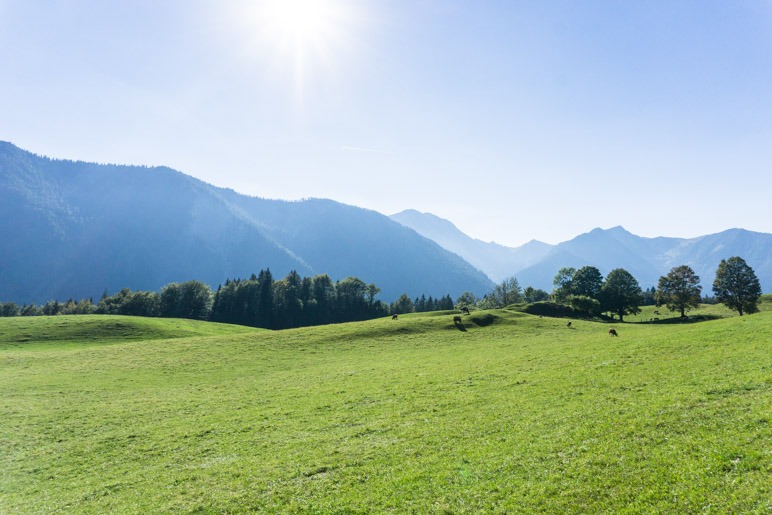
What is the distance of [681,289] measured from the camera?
10900 centimetres

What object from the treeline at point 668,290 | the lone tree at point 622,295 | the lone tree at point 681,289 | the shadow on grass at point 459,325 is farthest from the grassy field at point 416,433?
the lone tree at point 681,289

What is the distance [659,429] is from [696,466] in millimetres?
3729

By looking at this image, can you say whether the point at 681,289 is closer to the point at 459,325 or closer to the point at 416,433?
the point at 459,325

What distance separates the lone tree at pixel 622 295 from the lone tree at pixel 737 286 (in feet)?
62.3

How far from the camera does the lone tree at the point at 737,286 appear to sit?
Result: 99.7 metres

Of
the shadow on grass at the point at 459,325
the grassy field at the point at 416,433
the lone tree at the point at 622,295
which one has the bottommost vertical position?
the grassy field at the point at 416,433

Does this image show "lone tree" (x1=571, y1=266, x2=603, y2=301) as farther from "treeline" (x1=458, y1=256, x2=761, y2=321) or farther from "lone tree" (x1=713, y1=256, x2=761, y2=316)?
"lone tree" (x1=713, y1=256, x2=761, y2=316)

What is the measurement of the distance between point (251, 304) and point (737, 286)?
175m

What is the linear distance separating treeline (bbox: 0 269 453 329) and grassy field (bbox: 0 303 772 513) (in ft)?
378

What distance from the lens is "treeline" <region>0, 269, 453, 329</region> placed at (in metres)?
156

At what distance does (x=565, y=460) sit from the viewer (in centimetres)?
1602

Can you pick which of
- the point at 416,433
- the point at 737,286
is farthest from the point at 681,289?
the point at 416,433

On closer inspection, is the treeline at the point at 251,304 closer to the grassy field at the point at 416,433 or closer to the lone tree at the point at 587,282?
the lone tree at the point at 587,282

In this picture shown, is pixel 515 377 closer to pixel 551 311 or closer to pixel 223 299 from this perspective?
pixel 551 311
